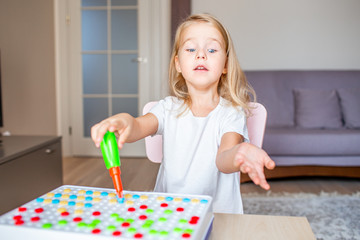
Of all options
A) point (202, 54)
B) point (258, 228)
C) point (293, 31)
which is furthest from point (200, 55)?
point (293, 31)

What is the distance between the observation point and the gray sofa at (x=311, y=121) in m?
2.37

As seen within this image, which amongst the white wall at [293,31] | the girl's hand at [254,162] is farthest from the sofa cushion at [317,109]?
the girl's hand at [254,162]

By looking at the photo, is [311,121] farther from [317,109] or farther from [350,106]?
[350,106]

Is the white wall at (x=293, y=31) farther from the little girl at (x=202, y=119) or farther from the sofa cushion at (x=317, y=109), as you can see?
the little girl at (x=202, y=119)

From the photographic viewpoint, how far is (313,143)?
2.37 meters

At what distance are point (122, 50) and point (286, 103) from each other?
1614mm

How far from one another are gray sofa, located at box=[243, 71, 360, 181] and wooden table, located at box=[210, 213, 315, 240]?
1.80 m

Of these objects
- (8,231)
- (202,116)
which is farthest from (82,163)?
(8,231)

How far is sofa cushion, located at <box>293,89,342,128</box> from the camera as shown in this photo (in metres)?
2.65

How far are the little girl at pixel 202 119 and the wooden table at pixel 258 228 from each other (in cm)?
21

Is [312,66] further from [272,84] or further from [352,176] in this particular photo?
[352,176]

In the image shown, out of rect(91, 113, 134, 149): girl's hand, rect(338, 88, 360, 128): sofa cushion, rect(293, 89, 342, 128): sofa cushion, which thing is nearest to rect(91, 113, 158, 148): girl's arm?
rect(91, 113, 134, 149): girl's hand

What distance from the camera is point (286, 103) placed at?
286 centimetres

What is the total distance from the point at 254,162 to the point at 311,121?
2.33 m
